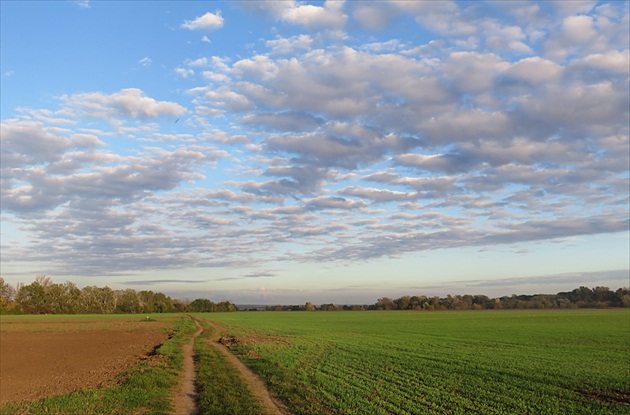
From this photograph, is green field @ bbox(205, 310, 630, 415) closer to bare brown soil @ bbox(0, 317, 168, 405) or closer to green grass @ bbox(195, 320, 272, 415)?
green grass @ bbox(195, 320, 272, 415)

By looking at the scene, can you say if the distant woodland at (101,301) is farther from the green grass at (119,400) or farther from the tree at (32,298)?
the green grass at (119,400)

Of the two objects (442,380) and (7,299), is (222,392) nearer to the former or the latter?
(442,380)

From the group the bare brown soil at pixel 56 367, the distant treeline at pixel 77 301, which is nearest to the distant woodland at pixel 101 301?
the distant treeline at pixel 77 301

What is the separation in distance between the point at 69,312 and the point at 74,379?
539ft

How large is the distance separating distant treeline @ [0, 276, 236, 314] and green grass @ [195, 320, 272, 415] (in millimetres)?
149632

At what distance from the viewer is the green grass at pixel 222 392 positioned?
1425 centimetres

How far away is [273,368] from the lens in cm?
2319

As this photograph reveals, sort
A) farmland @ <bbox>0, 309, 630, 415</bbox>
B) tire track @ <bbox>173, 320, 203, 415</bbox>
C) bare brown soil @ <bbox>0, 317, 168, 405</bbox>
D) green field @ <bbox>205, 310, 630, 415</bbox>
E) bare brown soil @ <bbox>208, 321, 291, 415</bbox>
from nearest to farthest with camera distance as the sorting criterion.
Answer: bare brown soil @ <bbox>208, 321, 291, 415</bbox> < tire track @ <bbox>173, 320, 203, 415</bbox> < farmland @ <bbox>0, 309, 630, 415</bbox> < green field @ <bbox>205, 310, 630, 415</bbox> < bare brown soil @ <bbox>0, 317, 168, 405</bbox>

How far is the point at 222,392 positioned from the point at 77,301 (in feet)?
575

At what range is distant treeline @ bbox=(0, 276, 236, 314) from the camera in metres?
155

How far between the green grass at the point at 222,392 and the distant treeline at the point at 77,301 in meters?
150

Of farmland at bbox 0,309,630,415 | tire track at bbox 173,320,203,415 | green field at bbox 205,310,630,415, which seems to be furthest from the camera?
green field at bbox 205,310,630,415

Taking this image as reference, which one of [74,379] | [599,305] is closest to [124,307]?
[74,379]

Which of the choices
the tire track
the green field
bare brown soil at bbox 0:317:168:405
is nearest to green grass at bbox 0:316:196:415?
the tire track
